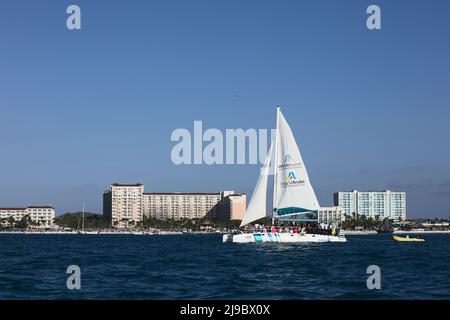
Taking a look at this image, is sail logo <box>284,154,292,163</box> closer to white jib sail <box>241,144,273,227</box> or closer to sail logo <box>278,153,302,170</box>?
sail logo <box>278,153,302,170</box>

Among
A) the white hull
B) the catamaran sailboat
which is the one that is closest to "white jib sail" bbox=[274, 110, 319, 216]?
the catamaran sailboat

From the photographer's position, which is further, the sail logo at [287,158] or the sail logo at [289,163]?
the sail logo at [289,163]

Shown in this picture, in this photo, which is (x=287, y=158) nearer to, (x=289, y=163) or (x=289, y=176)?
(x=289, y=163)

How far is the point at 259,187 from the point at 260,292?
2023 inches

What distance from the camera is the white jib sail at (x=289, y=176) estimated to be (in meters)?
72.0

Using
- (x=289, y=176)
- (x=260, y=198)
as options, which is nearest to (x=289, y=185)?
(x=289, y=176)

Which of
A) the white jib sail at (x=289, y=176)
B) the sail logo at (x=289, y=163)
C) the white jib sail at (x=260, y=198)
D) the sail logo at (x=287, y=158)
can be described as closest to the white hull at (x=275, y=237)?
the white jib sail at (x=289, y=176)

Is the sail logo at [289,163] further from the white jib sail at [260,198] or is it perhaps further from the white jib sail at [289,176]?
the white jib sail at [260,198]

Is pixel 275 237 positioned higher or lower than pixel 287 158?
lower

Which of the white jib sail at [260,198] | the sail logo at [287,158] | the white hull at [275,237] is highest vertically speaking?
the sail logo at [287,158]

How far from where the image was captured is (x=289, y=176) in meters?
72.1
